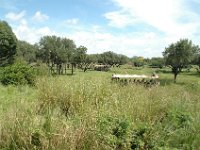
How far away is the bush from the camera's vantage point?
1669 cm

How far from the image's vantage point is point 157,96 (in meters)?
7.82

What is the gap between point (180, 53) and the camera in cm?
5003

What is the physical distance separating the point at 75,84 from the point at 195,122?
10.4 feet

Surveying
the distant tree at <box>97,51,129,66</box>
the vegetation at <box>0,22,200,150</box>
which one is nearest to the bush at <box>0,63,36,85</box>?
the vegetation at <box>0,22,200,150</box>

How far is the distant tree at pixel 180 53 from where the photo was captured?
49781 millimetres

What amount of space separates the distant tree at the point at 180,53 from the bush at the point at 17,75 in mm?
35379

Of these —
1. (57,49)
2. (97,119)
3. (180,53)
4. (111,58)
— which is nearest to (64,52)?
(57,49)

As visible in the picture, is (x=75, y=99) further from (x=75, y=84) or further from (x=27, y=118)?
(x=27, y=118)

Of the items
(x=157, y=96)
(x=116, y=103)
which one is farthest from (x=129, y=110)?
(x=157, y=96)

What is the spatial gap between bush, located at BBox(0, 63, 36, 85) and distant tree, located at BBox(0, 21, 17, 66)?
4336 cm

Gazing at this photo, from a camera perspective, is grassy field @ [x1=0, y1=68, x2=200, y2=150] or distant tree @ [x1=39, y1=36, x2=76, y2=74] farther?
distant tree @ [x1=39, y1=36, x2=76, y2=74]

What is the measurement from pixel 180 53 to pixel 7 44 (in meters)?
30.8

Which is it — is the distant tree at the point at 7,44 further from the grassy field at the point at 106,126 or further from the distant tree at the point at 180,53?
the grassy field at the point at 106,126

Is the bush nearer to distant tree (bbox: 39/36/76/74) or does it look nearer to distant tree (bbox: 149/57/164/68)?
distant tree (bbox: 39/36/76/74)
